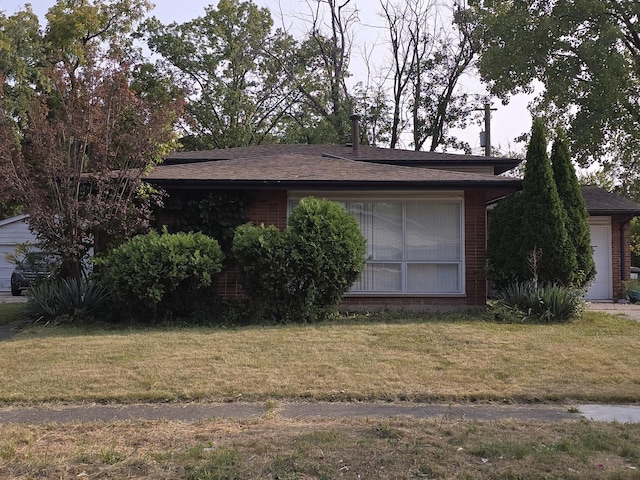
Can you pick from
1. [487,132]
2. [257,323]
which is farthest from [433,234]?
[487,132]

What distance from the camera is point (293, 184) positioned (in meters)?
11.6

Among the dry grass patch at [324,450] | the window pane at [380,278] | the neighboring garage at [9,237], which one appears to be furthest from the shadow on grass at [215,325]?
the neighboring garage at [9,237]

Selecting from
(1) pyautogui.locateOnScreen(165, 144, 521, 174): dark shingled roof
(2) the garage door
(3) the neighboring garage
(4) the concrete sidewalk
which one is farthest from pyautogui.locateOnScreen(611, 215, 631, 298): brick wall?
(3) the neighboring garage

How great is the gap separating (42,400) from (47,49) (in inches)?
947

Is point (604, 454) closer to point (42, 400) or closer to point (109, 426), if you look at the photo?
point (109, 426)

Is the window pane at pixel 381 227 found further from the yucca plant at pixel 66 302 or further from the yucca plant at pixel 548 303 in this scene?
the yucca plant at pixel 66 302

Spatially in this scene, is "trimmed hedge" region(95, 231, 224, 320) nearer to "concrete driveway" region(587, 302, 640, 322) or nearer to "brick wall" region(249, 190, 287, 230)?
"brick wall" region(249, 190, 287, 230)

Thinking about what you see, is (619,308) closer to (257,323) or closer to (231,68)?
(257,323)

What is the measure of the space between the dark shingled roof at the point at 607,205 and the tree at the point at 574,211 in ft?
15.0

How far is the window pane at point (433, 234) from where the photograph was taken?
12188 mm

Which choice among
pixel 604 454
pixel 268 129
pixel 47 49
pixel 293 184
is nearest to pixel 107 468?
pixel 604 454

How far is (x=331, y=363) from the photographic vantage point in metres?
7.48

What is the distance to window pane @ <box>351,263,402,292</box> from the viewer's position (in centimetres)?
1216

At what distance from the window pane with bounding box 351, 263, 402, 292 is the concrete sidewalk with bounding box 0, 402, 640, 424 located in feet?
20.4
